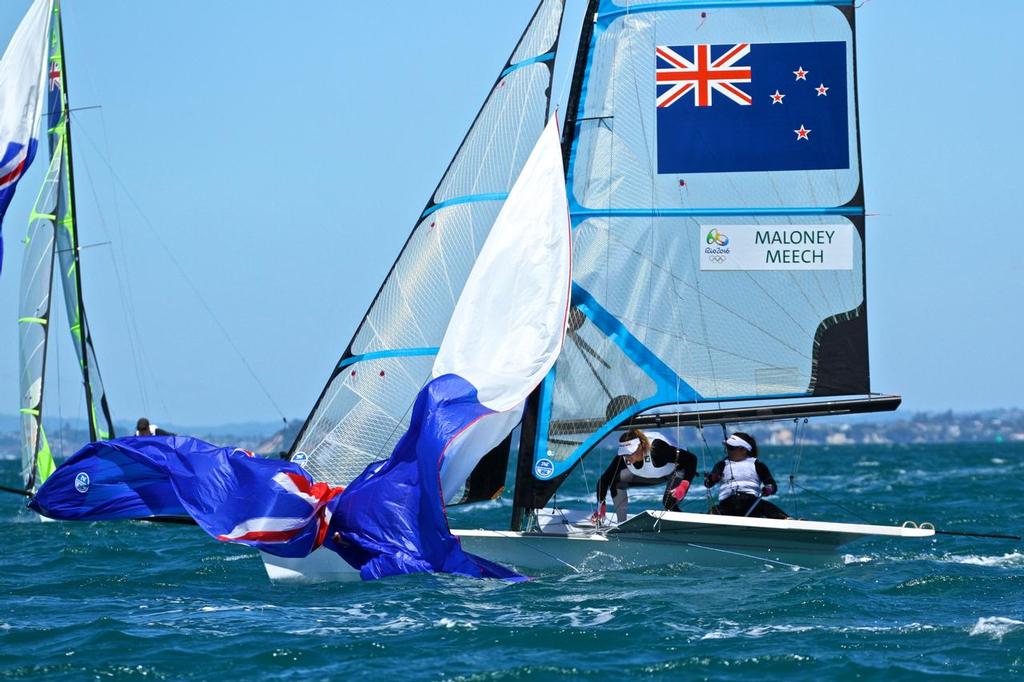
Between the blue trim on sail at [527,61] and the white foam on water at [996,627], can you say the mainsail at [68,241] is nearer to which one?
the blue trim on sail at [527,61]

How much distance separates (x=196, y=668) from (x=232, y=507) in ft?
11.8

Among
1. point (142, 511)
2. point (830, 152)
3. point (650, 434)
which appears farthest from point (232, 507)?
point (830, 152)

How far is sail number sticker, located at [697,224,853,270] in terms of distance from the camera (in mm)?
14992

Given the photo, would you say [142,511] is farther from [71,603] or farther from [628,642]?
[628,642]

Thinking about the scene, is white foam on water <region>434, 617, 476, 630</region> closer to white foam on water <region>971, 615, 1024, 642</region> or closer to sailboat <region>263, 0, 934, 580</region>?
sailboat <region>263, 0, 934, 580</region>

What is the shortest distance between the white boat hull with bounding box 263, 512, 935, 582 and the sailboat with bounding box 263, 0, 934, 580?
59 centimetres

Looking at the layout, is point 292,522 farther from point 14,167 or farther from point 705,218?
point 14,167

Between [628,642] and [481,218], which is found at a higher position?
[481,218]

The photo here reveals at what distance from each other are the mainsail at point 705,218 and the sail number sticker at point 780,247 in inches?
0.6

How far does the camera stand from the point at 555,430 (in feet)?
49.2

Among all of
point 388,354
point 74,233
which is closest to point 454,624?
point 388,354

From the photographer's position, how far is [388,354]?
605 inches

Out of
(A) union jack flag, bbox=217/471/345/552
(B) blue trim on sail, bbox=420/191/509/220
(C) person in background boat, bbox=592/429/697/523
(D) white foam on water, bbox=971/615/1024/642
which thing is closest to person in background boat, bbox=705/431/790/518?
(C) person in background boat, bbox=592/429/697/523

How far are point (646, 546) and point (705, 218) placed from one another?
134 inches
